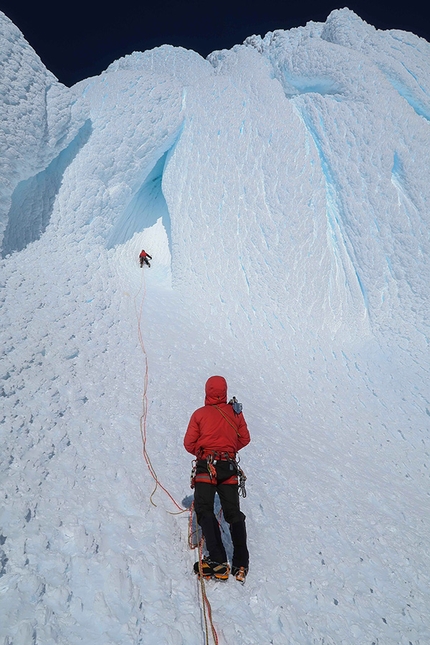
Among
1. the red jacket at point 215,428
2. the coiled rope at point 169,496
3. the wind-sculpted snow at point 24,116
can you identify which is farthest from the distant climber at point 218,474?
the wind-sculpted snow at point 24,116

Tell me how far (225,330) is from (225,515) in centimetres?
586

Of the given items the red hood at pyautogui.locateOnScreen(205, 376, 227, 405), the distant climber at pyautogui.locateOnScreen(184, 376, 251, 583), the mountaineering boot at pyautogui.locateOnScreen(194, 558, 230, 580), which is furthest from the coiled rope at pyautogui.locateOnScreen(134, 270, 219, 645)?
the red hood at pyautogui.locateOnScreen(205, 376, 227, 405)

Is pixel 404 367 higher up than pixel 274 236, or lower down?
lower down

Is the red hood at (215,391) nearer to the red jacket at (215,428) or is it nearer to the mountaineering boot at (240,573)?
the red jacket at (215,428)

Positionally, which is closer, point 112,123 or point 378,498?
point 378,498

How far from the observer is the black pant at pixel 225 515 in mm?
2910

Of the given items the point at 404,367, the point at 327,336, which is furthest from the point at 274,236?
the point at 404,367

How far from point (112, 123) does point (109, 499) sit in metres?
9.90

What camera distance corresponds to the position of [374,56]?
10648mm

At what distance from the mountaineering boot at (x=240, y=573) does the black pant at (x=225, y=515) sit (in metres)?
0.03

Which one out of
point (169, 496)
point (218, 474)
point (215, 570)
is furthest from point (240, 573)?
point (169, 496)

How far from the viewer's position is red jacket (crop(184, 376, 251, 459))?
10.8 ft

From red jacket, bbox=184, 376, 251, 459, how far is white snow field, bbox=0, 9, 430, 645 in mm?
944

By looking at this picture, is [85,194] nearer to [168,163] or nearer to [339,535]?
[168,163]
